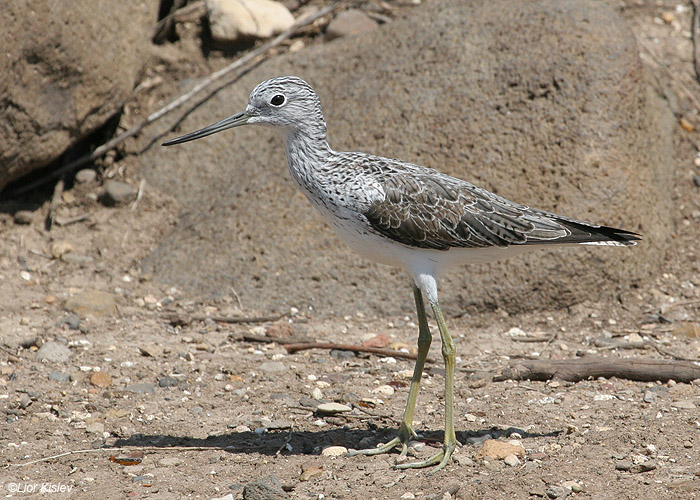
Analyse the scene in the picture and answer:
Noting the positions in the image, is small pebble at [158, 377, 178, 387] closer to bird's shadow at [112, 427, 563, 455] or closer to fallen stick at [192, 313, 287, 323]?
bird's shadow at [112, 427, 563, 455]

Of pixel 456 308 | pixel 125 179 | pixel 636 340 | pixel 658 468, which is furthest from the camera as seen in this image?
pixel 125 179

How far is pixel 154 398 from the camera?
6430 millimetres

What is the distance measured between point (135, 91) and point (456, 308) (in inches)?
193

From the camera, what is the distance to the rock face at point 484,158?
8.09 meters

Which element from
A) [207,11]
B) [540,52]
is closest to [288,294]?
[540,52]

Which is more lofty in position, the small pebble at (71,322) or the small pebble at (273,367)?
the small pebble at (273,367)

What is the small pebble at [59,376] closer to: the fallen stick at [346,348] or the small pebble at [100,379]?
the small pebble at [100,379]

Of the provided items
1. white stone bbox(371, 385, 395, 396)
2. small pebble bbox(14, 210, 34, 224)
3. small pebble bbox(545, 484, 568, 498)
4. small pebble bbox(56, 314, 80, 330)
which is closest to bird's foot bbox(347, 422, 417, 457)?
white stone bbox(371, 385, 395, 396)

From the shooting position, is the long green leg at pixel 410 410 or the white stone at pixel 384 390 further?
the white stone at pixel 384 390

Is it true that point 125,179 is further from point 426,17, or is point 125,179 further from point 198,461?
point 198,461

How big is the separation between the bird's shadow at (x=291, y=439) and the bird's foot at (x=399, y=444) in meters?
0.14

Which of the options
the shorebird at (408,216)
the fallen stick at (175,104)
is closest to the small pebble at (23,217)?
the fallen stick at (175,104)

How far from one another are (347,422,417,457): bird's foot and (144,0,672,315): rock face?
238 cm

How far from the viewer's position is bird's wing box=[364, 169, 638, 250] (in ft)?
18.6
